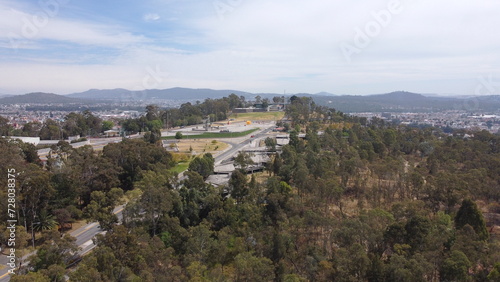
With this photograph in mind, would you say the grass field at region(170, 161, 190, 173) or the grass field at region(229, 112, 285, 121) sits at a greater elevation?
the grass field at region(229, 112, 285, 121)

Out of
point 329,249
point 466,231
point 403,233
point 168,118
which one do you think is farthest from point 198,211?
point 168,118

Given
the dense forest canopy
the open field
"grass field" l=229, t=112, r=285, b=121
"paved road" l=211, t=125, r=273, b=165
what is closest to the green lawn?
"paved road" l=211, t=125, r=273, b=165

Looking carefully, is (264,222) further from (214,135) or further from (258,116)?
(258,116)

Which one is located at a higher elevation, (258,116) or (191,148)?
(258,116)

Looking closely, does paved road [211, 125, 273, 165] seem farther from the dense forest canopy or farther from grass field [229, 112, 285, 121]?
grass field [229, 112, 285, 121]

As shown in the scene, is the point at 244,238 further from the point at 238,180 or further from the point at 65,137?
the point at 65,137

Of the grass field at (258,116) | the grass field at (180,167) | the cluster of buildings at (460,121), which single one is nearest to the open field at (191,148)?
the grass field at (180,167)

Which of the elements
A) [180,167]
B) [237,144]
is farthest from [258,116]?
[180,167]

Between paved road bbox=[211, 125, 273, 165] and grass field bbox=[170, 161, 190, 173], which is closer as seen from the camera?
grass field bbox=[170, 161, 190, 173]
